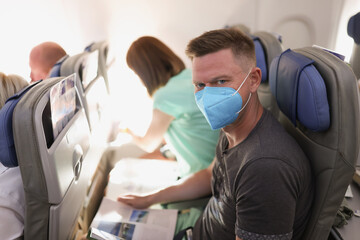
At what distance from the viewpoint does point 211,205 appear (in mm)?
1235

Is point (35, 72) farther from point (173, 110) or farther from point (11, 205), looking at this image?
point (11, 205)

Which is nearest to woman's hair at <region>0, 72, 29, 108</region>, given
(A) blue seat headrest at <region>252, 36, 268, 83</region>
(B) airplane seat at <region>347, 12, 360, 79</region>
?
(A) blue seat headrest at <region>252, 36, 268, 83</region>

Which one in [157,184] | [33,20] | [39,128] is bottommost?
[157,184]

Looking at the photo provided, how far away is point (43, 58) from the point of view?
1975 mm

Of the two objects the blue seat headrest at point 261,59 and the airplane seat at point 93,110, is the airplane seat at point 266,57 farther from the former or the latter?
the airplane seat at point 93,110

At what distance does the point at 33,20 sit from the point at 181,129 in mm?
1422

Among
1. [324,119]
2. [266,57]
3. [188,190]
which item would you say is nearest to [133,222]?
[188,190]

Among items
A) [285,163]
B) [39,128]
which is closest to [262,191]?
[285,163]

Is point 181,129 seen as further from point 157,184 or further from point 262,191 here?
point 262,191

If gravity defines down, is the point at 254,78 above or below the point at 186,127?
above

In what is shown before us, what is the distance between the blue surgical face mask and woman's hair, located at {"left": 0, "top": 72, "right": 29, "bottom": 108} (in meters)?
0.90

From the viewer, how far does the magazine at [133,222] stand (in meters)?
1.32

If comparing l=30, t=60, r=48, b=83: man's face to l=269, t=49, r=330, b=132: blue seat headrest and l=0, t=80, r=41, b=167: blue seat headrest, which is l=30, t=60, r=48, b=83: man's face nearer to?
l=0, t=80, r=41, b=167: blue seat headrest

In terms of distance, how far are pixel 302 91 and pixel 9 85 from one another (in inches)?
49.7
